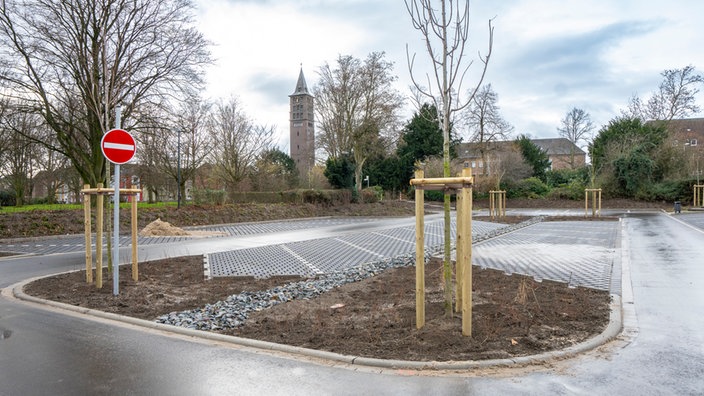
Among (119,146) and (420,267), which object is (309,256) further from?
(420,267)

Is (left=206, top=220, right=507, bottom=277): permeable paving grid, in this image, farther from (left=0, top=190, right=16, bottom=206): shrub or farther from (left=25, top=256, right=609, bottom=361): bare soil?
(left=0, top=190, right=16, bottom=206): shrub

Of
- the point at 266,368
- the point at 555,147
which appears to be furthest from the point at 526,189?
the point at 555,147

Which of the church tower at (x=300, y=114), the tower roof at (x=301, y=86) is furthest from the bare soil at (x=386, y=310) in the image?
the tower roof at (x=301, y=86)

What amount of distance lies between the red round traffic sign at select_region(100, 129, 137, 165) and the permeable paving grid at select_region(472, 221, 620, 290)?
749 cm

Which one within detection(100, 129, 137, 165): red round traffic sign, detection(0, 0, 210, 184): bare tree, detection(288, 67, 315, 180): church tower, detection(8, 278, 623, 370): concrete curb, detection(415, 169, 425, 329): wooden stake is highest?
detection(288, 67, 315, 180): church tower

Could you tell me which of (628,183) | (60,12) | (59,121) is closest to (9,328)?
(60,12)

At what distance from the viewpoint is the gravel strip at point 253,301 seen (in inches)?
225

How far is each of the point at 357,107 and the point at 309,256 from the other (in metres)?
27.4

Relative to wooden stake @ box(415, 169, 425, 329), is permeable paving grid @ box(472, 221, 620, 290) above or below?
below

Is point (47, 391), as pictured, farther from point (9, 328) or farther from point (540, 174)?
point (540, 174)

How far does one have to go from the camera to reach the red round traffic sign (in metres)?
6.95

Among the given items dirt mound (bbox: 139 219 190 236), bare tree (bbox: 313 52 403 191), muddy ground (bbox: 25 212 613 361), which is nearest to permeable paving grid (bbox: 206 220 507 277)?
muddy ground (bbox: 25 212 613 361)

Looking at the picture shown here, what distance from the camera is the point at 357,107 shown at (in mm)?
37500

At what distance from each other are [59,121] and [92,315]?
22.4 m
